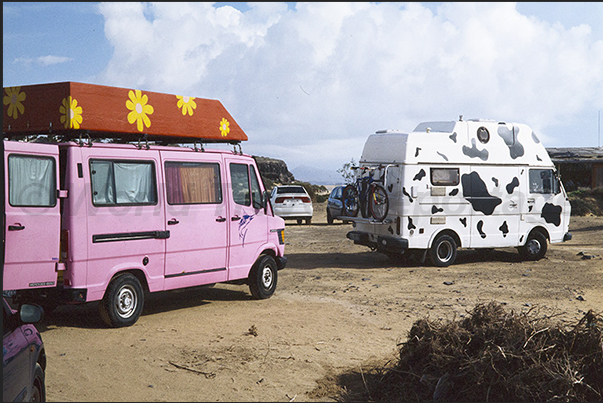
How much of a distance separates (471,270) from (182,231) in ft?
25.1

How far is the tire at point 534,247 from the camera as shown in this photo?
1616cm

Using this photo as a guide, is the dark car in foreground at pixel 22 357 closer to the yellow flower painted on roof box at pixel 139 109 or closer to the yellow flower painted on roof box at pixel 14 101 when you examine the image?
the yellow flower painted on roof box at pixel 139 109

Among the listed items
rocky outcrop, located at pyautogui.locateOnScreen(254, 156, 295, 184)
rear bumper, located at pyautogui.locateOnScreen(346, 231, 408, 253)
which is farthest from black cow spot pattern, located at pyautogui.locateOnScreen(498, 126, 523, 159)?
rocky outcrop, located at pyautogui.locateOnScreen(254, 156, 295, 184)

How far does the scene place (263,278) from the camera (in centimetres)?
1100

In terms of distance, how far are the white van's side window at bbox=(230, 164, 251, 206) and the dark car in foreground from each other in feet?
17.8

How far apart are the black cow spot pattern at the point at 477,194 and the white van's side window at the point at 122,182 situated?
8172 millimetres

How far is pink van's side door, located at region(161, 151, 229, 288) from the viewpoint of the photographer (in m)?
9.33

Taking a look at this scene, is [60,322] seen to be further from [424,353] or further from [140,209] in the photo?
[424,353]

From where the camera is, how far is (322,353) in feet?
24.8

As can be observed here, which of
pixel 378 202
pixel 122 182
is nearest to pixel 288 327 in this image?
pixel 122 182

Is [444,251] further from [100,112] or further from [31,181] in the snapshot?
[31,181]

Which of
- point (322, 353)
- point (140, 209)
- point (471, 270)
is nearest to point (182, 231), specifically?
point (140, 209)

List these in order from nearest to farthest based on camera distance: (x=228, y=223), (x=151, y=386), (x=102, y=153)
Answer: (x=151, y=386)
(x=102, y=153)
(x=228, y=223)

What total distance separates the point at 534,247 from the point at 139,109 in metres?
10.9
